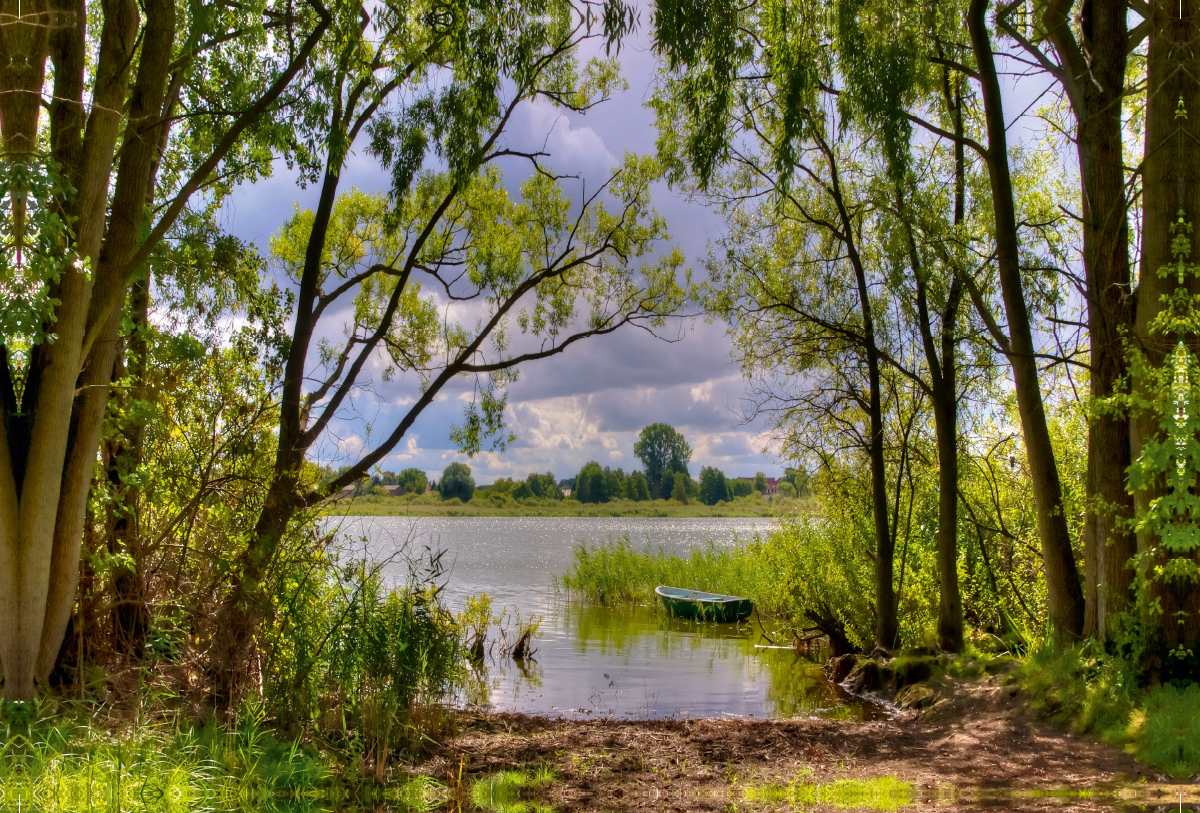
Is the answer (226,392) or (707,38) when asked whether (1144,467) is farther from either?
(226,392)

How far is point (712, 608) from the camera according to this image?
737 inches

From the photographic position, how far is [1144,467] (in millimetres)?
6766

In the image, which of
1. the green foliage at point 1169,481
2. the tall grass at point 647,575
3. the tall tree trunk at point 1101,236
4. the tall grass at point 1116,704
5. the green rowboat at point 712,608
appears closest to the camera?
the tall grass at point 1116,704

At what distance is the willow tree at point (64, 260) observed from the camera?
17.3 feet

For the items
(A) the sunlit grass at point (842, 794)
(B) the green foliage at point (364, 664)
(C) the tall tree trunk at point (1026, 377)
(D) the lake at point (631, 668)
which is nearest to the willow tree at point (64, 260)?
(B) the green foliage at point (364, 664)

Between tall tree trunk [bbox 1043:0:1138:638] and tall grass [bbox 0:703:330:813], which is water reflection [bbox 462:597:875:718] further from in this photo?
tall grass [bbox 0:703:330:813]

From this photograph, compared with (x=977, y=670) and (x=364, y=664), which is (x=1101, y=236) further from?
(x=364, y=664)

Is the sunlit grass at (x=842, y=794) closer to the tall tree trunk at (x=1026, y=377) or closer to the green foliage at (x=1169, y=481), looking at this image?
the green foliage at (x=1169, y=481)

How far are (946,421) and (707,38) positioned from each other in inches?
249

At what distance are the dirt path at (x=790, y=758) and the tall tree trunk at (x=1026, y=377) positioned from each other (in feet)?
3.91

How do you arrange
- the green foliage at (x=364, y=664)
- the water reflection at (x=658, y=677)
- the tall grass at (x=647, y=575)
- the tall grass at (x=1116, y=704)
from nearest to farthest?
the tall grass at (x=1116, y=704)
the green foliage at (x=364, y=664)
the water reflection at (x=658, y=677)
the tall grass at (x=647, y=575)

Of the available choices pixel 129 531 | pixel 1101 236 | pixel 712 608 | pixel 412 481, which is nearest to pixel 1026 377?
pixel 1101 236

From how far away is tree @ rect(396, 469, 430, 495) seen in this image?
8898 mm

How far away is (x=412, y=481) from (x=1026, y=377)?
6.60 meters
